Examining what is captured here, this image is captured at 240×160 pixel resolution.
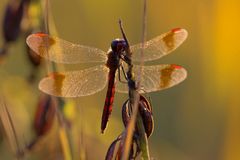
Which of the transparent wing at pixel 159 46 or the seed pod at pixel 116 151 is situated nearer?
the seed pod at pixel 116 151

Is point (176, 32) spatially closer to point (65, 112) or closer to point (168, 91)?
point (65, 112)

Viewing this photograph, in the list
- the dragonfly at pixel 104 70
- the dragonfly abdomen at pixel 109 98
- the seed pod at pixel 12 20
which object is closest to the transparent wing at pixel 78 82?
the dragonfly at pixel 104 70

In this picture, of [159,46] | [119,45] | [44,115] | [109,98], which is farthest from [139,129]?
[44,115]

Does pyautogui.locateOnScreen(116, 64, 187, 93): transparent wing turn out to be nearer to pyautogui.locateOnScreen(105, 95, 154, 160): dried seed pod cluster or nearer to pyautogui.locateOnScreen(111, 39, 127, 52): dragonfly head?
pyautogui.locateOnScreen(111, 39, 127, 52): dragonfly head

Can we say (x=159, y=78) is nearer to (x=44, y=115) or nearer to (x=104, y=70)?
(x=104, y=70)

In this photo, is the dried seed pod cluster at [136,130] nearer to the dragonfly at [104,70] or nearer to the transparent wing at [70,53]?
the dragonfly at [104,70]

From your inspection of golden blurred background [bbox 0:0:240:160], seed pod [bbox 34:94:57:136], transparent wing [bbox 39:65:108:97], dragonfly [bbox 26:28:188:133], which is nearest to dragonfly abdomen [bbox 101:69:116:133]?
dragonfly [bbox 26:28:188:133]
